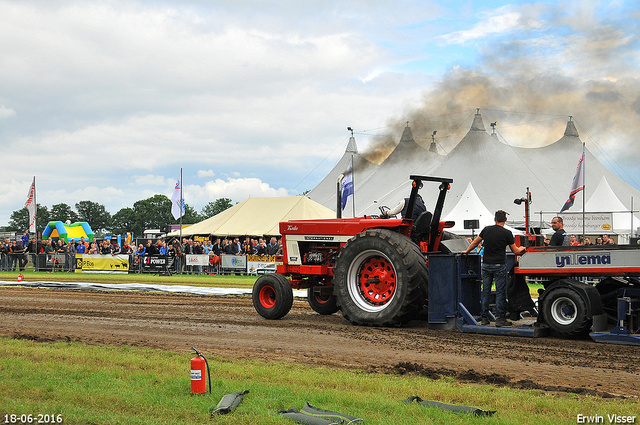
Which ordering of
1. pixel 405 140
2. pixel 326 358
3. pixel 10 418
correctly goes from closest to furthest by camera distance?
pixel 10 418
pixel 326 358
pixel 405 140

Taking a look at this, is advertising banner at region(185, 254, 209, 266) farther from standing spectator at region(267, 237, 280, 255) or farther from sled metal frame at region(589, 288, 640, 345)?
sled metal frame at region(589, 288, 640, 345)

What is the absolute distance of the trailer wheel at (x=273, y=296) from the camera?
10.3 m

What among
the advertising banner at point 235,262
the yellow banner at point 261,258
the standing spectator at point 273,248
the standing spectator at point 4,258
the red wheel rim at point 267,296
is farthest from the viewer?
the standing spectator at point 4,258

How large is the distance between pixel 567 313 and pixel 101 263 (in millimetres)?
22529

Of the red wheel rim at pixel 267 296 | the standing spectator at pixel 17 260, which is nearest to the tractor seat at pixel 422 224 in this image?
the red wheel rim at pixel 267 296

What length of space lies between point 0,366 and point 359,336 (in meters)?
4.41

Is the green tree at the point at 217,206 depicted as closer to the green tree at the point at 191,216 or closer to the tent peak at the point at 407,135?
the green tree at the point at 191,216

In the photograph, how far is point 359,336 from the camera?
859cm

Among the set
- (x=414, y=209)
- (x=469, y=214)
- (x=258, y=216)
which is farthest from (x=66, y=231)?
(x=414, y=209)

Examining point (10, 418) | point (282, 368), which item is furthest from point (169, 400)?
point (282, 368)

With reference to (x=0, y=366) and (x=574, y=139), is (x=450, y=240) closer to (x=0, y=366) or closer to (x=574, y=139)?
(x=0, y=366)

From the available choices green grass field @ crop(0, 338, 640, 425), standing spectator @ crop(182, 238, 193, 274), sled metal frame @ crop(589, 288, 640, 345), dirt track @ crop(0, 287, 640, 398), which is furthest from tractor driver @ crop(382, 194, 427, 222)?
standing spectator @ crop(182, 238, 193, 274)

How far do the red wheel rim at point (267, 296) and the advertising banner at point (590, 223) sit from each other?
2325 cm

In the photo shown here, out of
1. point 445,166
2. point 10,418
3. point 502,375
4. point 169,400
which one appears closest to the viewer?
point 10,418
